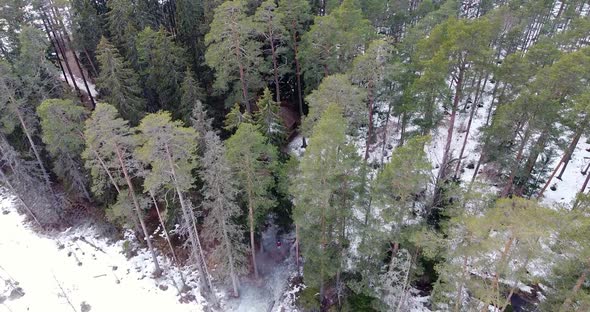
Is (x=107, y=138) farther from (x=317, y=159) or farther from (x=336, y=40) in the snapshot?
(x=336, y=40)

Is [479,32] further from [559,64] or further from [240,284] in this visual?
[240,284]

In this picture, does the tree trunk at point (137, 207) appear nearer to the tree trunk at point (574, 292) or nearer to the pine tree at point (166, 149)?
the pine tree at point (166, 149)

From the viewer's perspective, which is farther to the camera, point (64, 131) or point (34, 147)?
point (34, 147)

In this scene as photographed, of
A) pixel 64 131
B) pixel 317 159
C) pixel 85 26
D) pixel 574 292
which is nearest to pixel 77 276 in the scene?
pixel 64 131

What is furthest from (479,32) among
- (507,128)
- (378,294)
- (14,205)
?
(14,205)

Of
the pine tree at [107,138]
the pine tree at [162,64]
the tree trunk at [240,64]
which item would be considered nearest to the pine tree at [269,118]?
the tree trunk at [240,64]
